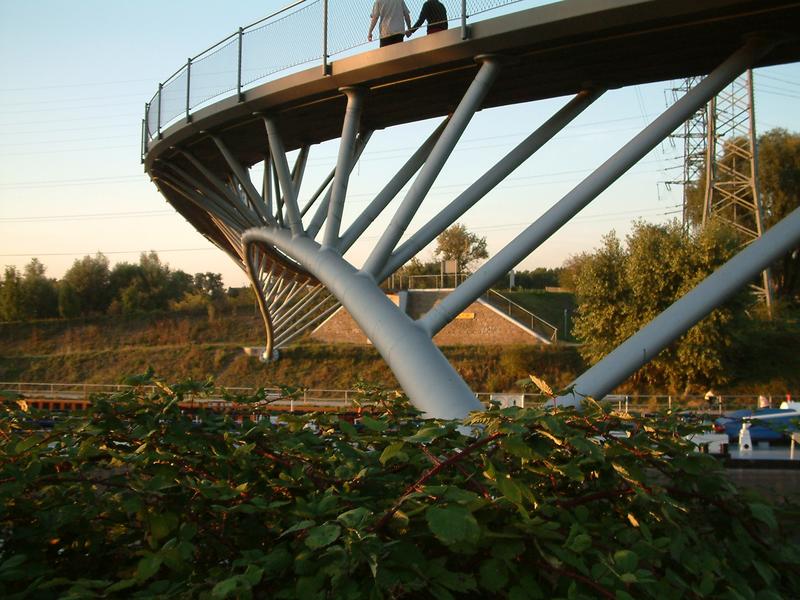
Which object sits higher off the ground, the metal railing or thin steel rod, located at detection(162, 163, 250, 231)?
thin steel rod, located at detection(162, 163, 250, 231)

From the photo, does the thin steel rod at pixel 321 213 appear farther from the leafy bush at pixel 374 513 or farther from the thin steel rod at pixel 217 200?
the leafy bush at pixel 374 513

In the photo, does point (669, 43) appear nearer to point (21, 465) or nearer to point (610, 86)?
point (610, 86)

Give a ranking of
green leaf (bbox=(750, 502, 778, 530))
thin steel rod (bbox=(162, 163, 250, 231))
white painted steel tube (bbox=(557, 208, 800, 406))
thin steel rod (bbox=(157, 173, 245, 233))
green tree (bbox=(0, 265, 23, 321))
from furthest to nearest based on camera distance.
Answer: green tree (bbox=(0, 265, 23, 321))
thin steel rod (bbox=(157, 173, 245, 233))
thin steel rod (bbox=(162, 163, 250, 231))
white painted steel tube (bbox=(557, 208, 800, 406))
green leaf (bbox=(750, 502, 778, 530))

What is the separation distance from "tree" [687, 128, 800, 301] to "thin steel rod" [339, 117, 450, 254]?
39.2 meters

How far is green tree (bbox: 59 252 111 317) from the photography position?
62562 millimetres

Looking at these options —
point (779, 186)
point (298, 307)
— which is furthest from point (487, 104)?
point (779, 186)

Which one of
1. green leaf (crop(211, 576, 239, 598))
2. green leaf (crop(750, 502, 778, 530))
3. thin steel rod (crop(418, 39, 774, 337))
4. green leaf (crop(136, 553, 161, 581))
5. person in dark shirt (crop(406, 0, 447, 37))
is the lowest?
green leaf (crop(136, 553, 161, 581))

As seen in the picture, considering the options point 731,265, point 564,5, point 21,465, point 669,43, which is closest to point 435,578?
point 21,465

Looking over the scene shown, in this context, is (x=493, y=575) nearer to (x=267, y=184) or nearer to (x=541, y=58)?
(x=541, y=58)

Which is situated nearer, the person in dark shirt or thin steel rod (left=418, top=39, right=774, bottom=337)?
thin steel rod (left=418, top=39, right=774, bottom=337)

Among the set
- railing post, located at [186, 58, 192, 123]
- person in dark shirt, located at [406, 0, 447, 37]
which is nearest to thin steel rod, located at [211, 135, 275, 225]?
railing post, located at [186, 58, 192, 123]

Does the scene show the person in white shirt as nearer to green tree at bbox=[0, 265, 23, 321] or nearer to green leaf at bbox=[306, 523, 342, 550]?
green leaf at bbox=[306, 523, 342, 550]

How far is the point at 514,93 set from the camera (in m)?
9.32

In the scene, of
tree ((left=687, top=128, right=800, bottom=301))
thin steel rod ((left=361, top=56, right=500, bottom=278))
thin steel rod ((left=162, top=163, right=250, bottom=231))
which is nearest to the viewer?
thin steel rod ((left=361, top=56, right=500, bottom=278))
